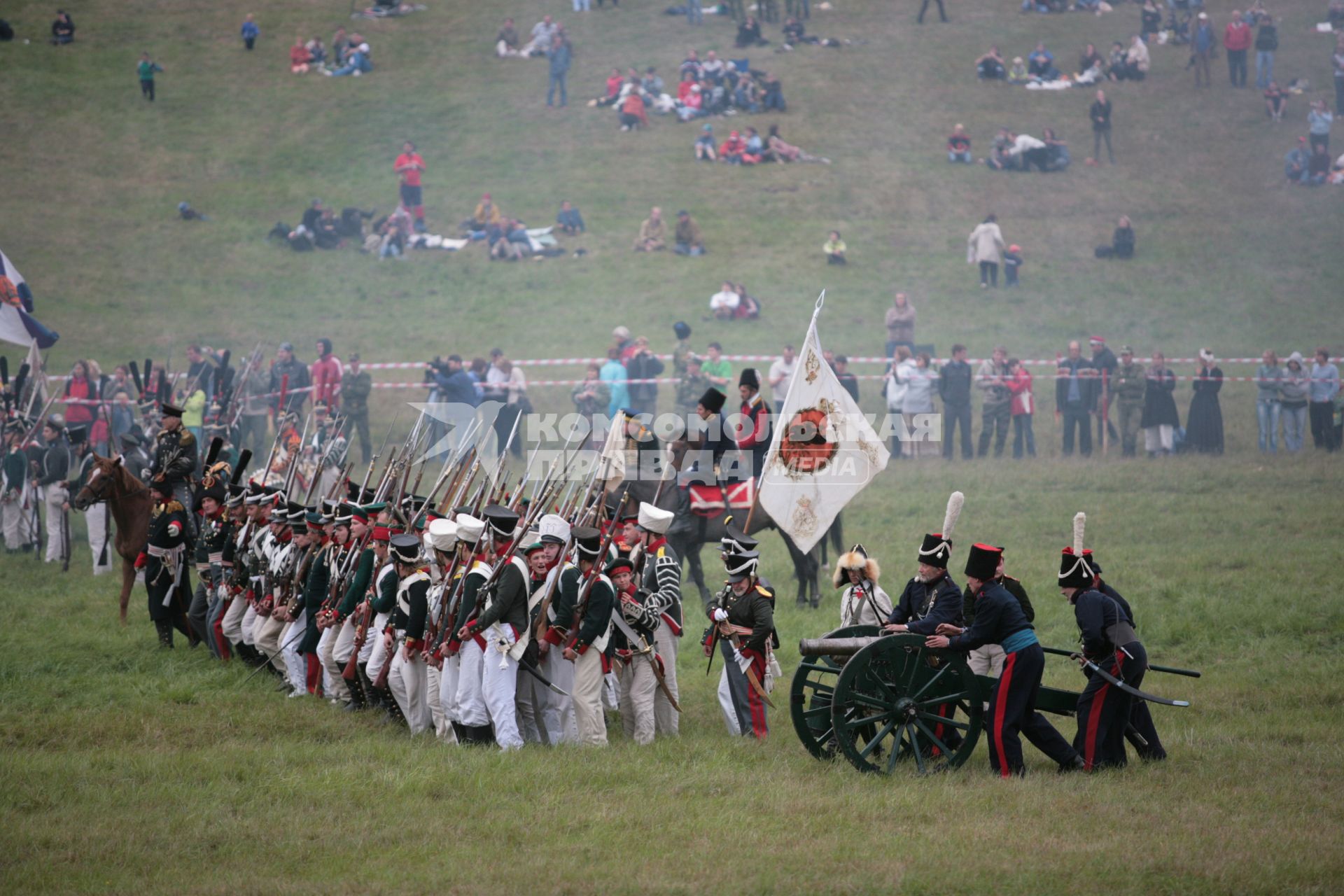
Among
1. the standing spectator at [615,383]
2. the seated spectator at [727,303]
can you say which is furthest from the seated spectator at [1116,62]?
the standing spectator at [615,383]

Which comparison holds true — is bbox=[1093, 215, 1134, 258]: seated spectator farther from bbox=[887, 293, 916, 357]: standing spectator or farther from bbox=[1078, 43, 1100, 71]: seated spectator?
bbox=[887, 293, 916, 357]: standing spectator

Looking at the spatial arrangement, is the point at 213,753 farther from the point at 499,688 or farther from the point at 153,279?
the point at 153,279

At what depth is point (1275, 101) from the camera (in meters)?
40.6

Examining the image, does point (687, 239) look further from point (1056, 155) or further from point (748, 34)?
point (1056, 155)

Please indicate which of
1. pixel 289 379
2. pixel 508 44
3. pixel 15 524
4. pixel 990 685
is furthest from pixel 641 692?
pixel 508 44

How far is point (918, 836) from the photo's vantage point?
7660 mm

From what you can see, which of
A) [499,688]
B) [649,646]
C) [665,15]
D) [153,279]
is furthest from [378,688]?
[665,15]

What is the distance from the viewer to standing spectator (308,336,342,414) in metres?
25.3

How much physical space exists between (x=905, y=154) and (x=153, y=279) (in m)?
21.7

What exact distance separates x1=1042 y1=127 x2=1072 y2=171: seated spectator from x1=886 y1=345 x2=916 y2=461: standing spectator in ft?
56.5

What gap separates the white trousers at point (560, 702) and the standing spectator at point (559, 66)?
35.4 metres

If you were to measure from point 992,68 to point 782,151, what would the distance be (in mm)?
7836

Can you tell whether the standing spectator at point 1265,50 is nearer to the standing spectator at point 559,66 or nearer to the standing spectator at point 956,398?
the standing spectator at point 559,66

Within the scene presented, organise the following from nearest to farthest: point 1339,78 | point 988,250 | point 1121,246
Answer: point 988,250, point 1121,246, point 1339,78
